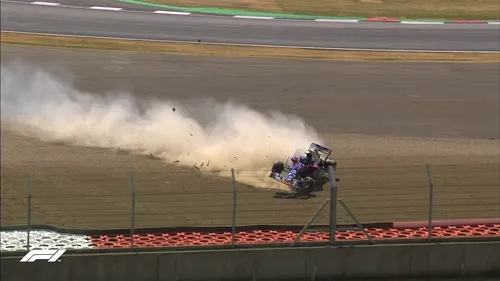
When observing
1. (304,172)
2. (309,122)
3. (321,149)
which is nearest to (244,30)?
(309,122)

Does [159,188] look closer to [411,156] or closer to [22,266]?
[22,266]

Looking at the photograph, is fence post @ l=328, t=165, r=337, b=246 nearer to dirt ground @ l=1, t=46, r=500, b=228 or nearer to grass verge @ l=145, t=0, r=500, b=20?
dirt ground @ l=1, t=46, r=500, b=228

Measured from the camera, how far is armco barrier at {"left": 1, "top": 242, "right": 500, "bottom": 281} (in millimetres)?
12516

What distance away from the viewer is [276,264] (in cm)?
1294

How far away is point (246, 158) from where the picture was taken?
18.3 metres

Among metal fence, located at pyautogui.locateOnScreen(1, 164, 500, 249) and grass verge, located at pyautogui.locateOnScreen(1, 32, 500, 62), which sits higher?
grass verge, located at pyautogui.locateOnScreen(1, 32, 500, 62)

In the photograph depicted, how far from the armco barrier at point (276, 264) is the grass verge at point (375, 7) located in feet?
63.9

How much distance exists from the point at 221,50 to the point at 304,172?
34.4 feet

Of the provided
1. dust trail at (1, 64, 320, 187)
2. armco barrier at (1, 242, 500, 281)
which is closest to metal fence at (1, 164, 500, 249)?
armco barrier at (1, 242, 500, 281)

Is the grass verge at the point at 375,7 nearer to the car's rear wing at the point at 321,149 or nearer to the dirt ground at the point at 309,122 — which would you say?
the dirt ground at the point at 309,122

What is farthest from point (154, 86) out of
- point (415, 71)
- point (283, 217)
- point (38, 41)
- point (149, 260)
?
point (149, 260)

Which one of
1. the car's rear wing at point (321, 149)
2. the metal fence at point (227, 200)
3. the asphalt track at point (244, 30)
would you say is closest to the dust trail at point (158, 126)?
the car's rear wing at point (321, 149)

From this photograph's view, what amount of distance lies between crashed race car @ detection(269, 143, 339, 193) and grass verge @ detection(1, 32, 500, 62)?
9519mm

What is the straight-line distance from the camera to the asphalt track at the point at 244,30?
28375 mm
